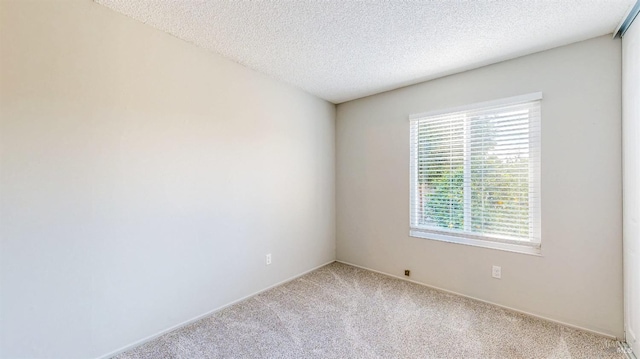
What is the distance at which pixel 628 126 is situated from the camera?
186 centimetres

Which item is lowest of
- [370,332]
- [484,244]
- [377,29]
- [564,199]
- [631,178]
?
[370,332]

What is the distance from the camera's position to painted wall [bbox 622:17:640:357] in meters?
1.72

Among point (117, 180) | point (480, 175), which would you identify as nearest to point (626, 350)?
point (480, 175)

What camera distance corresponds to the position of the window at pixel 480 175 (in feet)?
7.72

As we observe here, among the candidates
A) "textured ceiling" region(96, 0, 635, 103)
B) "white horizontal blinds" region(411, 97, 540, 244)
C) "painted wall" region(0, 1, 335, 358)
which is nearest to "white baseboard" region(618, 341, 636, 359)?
"white horizontal blinds" region(411, 97, 540, 244)

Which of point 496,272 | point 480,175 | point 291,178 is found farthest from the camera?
point 291,178

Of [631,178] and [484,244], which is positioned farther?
[484,244]

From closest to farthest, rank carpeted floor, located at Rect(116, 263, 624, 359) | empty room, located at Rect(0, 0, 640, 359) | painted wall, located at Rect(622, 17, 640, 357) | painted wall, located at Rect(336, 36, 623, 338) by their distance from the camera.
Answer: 1. empty room, located at Rect(0, 0, 640, 359)
2. painted wall, located at Rect(622, 17, 640, 357)
3. carpeted floor, located at Rect(116, 263, 624, 359)
4. painted wall, located at Rect(336, 36, 623, 338)

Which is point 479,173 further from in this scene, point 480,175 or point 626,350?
point 626,350

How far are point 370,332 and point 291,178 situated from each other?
72.0 inches

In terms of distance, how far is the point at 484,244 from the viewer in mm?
2582

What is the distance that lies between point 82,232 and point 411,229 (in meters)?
3.01

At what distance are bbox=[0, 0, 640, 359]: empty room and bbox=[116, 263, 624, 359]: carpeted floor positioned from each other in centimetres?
2

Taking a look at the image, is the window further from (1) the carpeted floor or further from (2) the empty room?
(1) the carpeted floor
